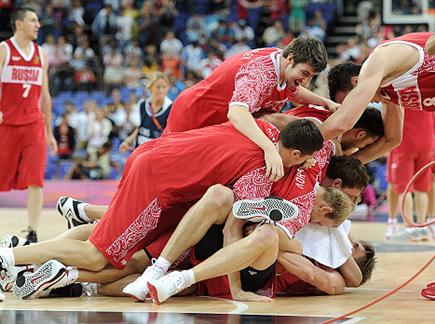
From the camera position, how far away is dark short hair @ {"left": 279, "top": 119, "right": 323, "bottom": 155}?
221 inches

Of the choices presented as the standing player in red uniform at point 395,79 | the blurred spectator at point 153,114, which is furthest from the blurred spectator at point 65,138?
the standing player in red uniform at point 395,79

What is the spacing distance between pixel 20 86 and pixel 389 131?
436 cm

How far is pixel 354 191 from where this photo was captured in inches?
244

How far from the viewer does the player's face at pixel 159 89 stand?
1028 centimetres

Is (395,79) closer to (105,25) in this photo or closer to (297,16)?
(297,16)

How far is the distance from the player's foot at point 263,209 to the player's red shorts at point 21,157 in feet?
13.6

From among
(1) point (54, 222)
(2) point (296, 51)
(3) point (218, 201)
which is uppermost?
(2) point (296, 51)

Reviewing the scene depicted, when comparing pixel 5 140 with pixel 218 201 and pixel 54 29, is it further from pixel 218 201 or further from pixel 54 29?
pixel 54 29

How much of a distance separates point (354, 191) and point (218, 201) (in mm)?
1075

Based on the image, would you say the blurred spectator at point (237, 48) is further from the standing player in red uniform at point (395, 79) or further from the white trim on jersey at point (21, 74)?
the standing player in red uniform at point (395, 79)

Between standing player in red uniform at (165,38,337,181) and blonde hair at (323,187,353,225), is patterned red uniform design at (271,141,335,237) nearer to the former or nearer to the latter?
blonde hair at (323,187,353,225)

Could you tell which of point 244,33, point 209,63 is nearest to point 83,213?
point 209,63

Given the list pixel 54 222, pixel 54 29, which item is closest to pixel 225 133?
pixel 54 222

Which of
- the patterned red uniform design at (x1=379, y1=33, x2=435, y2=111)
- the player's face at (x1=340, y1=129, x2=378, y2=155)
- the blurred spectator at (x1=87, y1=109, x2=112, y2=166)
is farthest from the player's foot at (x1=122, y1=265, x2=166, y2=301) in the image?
the blurred spectator at (x1=87, y1=109, x2=112, y2=166)
